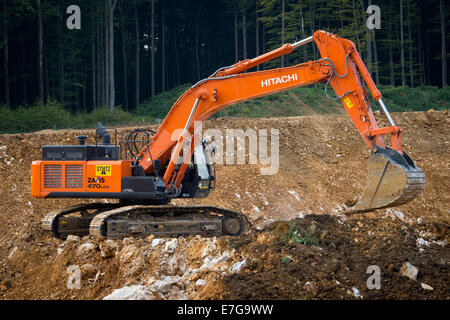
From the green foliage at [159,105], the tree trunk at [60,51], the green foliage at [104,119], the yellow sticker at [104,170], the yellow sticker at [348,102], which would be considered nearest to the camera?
the yellow sticker at [348,102]

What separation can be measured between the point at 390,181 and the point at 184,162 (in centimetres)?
389

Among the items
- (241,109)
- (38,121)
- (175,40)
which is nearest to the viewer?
(38,121)

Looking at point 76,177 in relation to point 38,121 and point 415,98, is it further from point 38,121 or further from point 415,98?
point 415,98

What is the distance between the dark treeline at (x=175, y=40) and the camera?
30281mm

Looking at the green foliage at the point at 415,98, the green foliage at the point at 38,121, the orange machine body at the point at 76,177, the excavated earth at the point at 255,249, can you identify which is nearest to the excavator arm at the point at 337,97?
the orange machine body at the point at 76,177

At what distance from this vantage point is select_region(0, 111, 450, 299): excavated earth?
6.96 meters

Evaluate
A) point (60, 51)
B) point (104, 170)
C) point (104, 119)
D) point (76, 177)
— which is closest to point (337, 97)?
point (104, 170)

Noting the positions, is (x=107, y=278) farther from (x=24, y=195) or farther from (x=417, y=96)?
(x=417, y=96)

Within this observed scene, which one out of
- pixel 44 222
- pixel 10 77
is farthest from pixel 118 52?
pixel 44 222

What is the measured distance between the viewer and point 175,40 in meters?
44.9

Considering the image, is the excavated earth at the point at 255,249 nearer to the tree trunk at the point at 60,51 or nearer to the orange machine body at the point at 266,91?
the orange machine body at the point at 266,91

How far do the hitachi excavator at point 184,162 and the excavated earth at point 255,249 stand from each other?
0.46 m

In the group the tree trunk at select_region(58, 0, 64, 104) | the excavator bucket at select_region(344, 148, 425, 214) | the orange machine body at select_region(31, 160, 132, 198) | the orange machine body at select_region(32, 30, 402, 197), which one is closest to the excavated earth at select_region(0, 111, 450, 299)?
the excavator bucket at select_region(344, 148, 425, 214)

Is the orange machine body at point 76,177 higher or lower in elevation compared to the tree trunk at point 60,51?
lower
